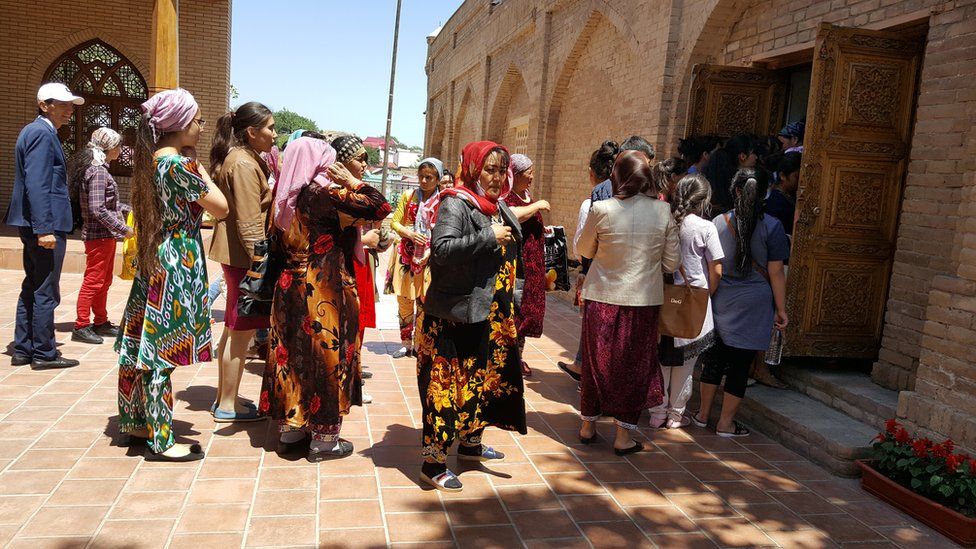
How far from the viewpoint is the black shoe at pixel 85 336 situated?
612cm

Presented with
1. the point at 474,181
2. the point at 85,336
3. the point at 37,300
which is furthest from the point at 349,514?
the point at 85,336

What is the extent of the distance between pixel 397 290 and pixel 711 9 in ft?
13.9

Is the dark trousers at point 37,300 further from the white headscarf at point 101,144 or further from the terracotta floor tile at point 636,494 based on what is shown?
the terracotta floor tile at point 636,494

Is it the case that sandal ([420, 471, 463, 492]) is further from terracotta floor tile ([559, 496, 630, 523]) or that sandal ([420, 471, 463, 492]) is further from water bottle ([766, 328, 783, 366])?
water bottle ([766, 328, 783, 366])

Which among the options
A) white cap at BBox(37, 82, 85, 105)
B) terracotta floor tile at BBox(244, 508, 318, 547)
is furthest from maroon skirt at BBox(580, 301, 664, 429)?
white cap at BBox(37, 82, 85, 105)

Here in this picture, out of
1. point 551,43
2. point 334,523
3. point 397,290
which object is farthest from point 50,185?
point 551,43

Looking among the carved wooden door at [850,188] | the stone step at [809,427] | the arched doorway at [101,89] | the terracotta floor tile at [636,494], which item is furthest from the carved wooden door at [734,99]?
the arched doorway at [101,89]

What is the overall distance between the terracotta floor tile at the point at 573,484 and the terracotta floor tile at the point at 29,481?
2.49 meters

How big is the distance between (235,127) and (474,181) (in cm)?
169

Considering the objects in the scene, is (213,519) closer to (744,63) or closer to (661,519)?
(661,519)

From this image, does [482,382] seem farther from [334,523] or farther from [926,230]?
[926,230]

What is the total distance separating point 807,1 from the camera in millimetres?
6234

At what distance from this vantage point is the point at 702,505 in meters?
3.79

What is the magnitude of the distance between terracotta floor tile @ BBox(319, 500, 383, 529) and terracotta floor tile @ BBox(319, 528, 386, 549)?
0.05 metres
